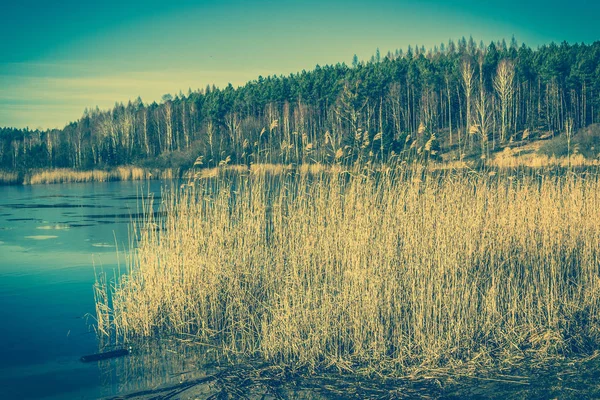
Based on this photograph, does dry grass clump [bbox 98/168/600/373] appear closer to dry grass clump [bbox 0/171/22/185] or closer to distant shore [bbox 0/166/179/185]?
distant shore [bbox 0/166/179/185]

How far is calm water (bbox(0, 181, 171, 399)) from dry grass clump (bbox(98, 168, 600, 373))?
645mm

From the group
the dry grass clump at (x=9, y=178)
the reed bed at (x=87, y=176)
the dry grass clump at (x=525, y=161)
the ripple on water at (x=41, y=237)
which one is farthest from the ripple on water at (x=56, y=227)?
the dry grass clump at (x=9, y=178)

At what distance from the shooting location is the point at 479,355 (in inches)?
185

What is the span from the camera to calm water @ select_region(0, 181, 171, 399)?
503cm

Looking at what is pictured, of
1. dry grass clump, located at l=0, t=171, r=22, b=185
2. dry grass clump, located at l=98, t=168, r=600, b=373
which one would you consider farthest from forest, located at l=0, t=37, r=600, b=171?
dry grass clump, located at l=98, t=168, r=600, b=373

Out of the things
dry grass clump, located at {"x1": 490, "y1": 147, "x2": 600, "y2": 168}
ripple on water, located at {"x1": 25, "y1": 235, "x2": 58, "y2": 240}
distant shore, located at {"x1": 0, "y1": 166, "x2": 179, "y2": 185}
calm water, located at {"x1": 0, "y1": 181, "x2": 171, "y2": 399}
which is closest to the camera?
calm water, located at {"x1": 0, "y1": 181, "x2": 171, "y2": 399}

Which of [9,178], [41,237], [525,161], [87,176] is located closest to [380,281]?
[525,161]

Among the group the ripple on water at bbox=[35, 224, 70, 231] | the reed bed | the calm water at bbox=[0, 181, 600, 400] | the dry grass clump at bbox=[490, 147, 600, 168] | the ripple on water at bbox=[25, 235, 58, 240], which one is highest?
the reed bed

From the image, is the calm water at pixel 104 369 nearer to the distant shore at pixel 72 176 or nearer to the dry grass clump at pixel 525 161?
the dry grass clump at pixel 525 161

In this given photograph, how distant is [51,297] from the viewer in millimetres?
7738

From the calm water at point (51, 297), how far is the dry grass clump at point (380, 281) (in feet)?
2.12

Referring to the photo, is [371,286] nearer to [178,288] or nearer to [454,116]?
[178,288]

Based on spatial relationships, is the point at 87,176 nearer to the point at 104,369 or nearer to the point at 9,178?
the point at 9,178

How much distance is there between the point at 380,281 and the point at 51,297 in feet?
17.1
